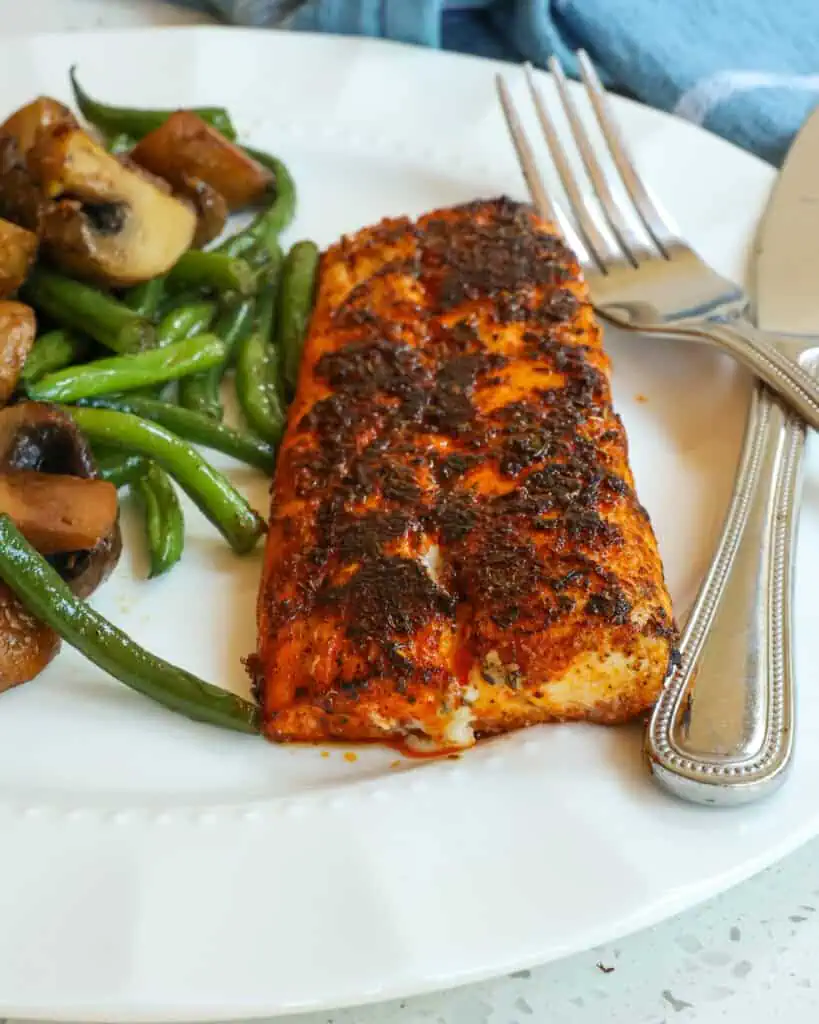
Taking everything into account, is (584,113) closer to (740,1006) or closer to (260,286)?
(260,286)

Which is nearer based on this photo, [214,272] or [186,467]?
[186,467]

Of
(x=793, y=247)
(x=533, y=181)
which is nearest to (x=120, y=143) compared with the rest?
(x=533, y=181)

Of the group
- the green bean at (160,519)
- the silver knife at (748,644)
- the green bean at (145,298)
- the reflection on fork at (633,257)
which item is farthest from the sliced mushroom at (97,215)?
the silver knife at (748,644)

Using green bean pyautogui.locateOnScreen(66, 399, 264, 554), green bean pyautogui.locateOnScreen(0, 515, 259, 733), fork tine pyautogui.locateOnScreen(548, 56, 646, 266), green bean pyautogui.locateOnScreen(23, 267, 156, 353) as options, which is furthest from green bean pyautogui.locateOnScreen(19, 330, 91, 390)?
fork tine pyautogui.locateOnScreen(548, 56, 646, 266)

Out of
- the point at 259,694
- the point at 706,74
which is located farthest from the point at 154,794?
the point at 706,74

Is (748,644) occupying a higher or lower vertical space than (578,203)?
lower

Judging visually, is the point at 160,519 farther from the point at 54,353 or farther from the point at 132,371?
the point at 54,353

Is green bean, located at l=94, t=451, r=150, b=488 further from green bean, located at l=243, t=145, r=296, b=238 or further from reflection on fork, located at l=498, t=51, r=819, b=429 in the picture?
reflection on fork, located at l=498, t=51, r=819, b=429
